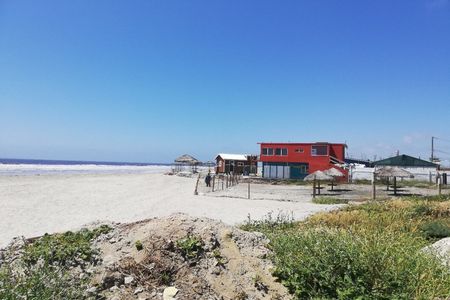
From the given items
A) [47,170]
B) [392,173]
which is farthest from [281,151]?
[47,170]

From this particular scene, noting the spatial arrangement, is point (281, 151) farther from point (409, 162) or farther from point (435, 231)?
point (435, 231)

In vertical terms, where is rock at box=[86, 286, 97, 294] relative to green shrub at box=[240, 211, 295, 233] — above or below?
below

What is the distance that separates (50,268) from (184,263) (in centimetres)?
179

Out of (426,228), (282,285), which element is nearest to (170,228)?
(282,285)

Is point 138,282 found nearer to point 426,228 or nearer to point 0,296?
A: point 0,296

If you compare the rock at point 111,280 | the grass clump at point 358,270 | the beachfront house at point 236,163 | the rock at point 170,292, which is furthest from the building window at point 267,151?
the rock at point 170,292

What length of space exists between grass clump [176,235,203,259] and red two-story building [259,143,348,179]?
40.4 meters

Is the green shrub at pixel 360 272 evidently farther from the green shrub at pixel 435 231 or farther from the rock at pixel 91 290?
the green shrub at pixel 435 231

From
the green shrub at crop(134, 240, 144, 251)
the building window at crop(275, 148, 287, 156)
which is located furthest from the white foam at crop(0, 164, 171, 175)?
the green shrub at crop(134, 240, 144, 251)

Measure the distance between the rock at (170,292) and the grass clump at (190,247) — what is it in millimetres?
742

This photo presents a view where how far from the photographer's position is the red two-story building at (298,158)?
1795 inches

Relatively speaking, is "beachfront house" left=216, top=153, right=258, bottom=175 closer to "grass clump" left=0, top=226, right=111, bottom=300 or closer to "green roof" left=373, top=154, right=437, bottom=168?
"green roof" left=373, top=154, right=437, bottom=168

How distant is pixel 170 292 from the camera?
4.56 metres

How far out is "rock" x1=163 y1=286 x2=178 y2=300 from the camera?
4.48m
